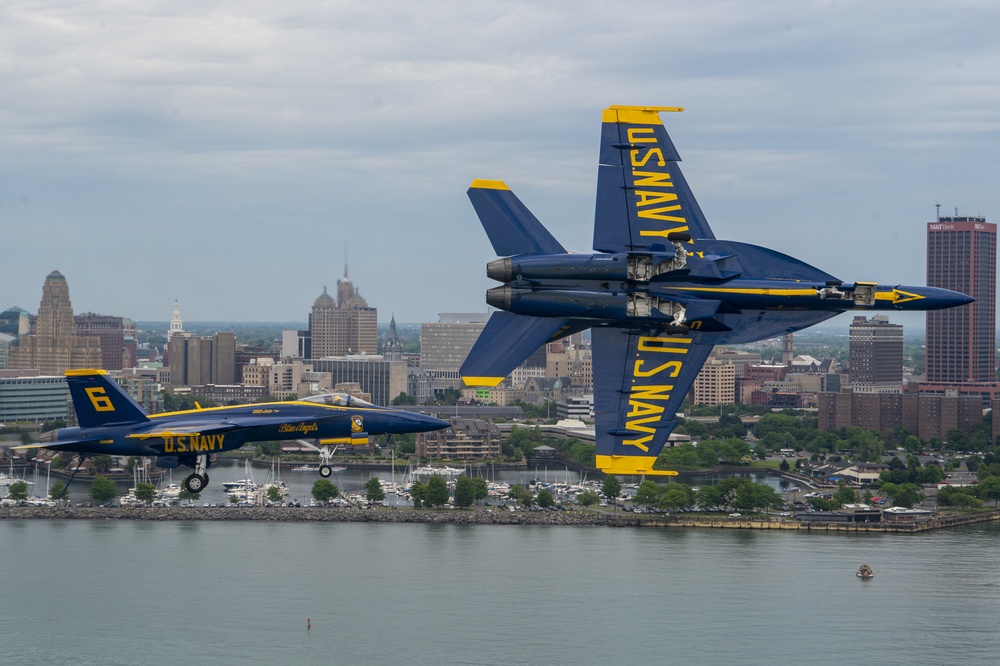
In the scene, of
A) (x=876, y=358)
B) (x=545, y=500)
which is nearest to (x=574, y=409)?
(x=876, y=358)

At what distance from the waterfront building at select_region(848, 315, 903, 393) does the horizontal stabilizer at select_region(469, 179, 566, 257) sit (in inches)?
6364

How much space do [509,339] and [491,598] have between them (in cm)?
5149

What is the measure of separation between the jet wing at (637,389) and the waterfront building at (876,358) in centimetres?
16149

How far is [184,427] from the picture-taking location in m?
23.6

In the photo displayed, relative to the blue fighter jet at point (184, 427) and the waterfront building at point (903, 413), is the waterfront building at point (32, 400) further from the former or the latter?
the blue fighter jet at point (184, 427)

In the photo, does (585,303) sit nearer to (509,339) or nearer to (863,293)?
(509,339)

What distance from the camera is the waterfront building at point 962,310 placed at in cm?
16588

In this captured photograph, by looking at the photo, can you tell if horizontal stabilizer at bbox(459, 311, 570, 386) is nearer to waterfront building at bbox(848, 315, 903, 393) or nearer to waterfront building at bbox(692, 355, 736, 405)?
waterfront building at bbox(848, 315, 903, 393)

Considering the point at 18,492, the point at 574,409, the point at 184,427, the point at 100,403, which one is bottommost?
the point at 18,492

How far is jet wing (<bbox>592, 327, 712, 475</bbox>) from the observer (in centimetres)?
1738

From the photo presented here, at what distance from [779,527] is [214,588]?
3792 cm

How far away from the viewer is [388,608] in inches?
2628

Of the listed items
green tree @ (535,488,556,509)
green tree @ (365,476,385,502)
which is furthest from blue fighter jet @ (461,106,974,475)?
green tree @ (365,476,385,502)

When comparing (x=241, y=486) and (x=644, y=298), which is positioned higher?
(x=644, y=298)
